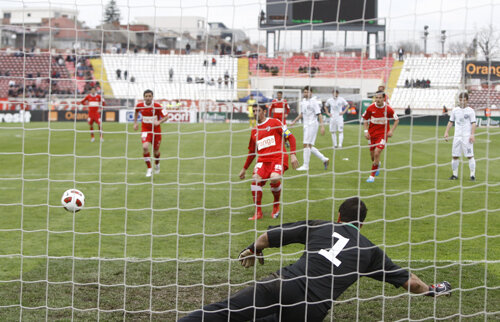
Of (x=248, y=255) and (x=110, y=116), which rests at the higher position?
(x=110, y=116)

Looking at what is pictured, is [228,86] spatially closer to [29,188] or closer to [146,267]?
[146,267]

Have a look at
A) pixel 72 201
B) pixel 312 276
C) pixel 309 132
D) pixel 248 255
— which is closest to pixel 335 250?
pixel 312 276

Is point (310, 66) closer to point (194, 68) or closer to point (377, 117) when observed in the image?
point (194, 68)

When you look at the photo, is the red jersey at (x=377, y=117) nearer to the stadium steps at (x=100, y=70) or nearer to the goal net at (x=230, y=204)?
the goal net at (x=230, y=204)

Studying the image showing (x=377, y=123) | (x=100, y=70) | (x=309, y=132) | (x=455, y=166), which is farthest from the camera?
(x=309, y=132)

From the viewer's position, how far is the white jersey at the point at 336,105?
781 inches

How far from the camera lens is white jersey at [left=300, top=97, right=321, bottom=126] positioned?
1607 cm

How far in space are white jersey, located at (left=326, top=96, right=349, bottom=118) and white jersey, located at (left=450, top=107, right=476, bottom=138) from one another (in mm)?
6342

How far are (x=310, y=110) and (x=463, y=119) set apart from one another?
4.26 meters

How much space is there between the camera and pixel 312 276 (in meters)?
4.51

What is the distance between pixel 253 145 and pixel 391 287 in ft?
→ 12.9

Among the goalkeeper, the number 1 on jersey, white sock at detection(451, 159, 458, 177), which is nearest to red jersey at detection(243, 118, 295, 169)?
the goalkeeper

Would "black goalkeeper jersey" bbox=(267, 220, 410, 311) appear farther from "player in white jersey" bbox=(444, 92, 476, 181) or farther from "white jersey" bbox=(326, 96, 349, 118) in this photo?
"white jersey" bbox=(326, 96, 349, 118)

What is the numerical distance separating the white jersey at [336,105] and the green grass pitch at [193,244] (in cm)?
524
